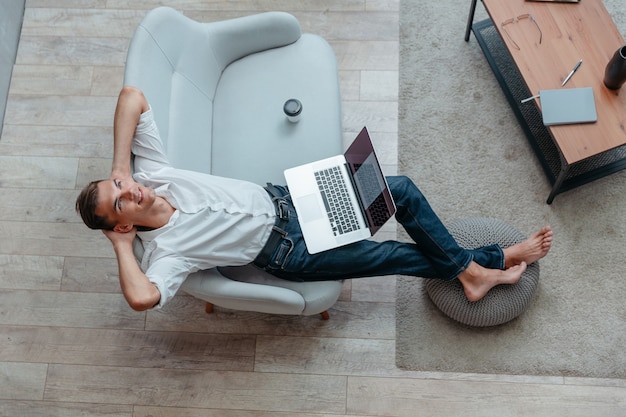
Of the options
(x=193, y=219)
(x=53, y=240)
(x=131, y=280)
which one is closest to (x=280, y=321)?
(x=193, y=219)

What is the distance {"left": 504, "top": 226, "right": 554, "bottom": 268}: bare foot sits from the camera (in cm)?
237

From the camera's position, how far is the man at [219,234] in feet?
6.46

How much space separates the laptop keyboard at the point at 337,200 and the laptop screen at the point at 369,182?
48mm

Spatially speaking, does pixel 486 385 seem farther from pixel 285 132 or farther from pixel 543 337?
pixel 285 132

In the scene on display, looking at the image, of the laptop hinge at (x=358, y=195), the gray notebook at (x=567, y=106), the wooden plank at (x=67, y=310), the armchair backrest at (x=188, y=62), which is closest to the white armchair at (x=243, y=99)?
the armchair backrest at (x=188, y=62)

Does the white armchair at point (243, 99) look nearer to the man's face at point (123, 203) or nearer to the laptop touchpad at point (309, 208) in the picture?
the laptop touchpad at point (309, 208)

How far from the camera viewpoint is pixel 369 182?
2.25m

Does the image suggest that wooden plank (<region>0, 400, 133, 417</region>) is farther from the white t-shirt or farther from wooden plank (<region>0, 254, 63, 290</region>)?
the white t-shirt

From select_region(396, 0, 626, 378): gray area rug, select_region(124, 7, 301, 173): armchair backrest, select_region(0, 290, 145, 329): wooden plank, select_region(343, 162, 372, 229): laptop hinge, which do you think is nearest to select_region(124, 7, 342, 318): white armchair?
select_region(124, 7, 301, 173): armchair backrest

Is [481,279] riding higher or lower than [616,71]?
lower

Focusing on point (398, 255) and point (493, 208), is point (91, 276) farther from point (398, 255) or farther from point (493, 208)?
point (493, 208)

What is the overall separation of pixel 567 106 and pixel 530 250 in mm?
555

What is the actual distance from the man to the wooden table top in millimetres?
387

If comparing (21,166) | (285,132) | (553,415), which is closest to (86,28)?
(21,166)
